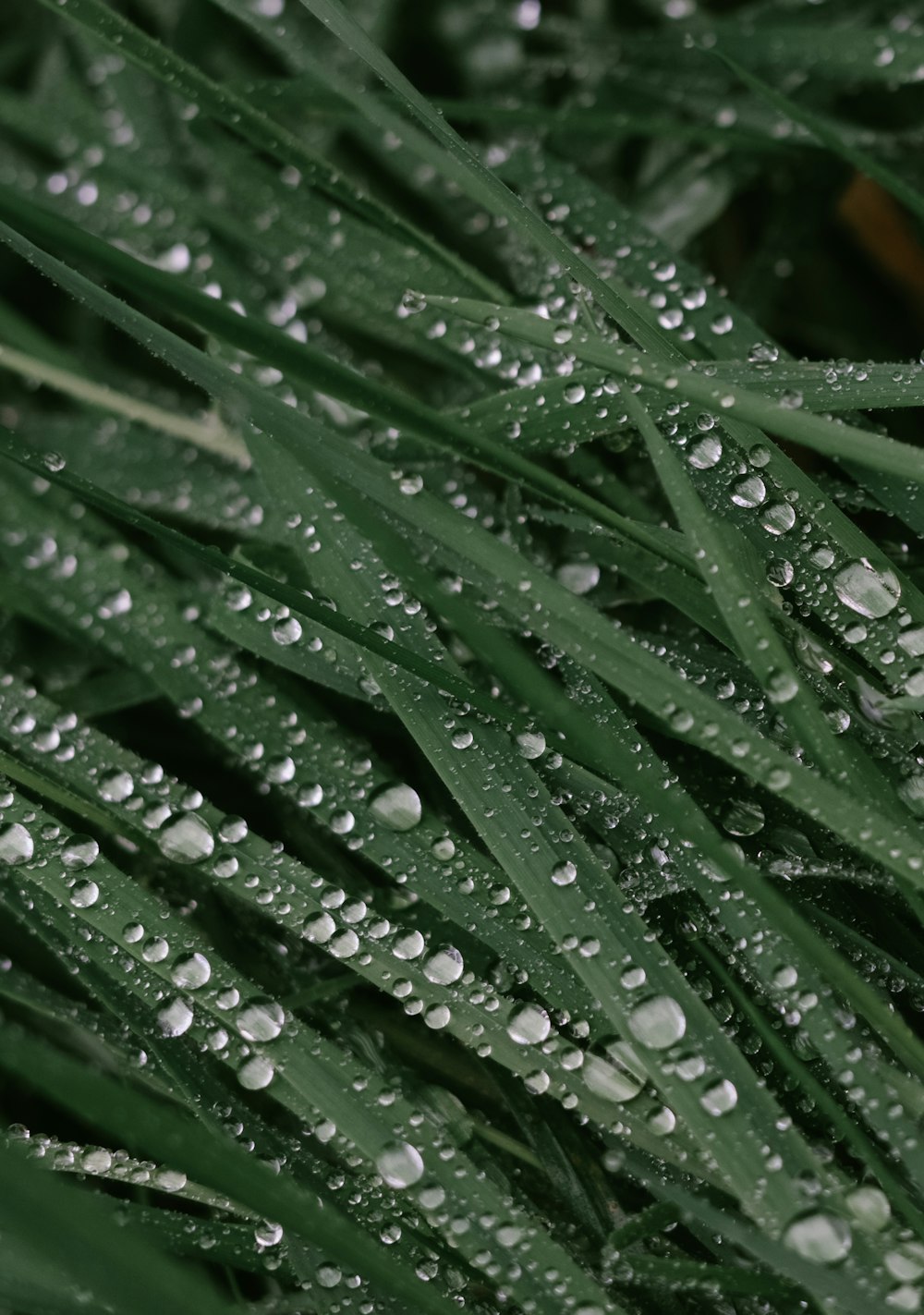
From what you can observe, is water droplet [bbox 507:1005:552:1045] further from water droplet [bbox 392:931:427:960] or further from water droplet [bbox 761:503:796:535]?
water droplet [bbox 761:503:796:535]

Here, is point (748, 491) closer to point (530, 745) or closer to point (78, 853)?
point (530, 745)

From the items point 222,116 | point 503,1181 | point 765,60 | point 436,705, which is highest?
point 765,60

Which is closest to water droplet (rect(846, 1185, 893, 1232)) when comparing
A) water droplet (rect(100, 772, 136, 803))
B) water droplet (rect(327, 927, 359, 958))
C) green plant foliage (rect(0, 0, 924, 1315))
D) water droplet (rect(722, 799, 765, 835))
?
green plant foliage (rect(0, 0, 924, 1315))

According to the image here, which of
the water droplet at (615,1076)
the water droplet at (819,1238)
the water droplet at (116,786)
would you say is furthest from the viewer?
the water droplet at (116,786)

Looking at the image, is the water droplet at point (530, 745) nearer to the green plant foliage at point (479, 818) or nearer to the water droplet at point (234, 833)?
the green plant foliage at point (479, 818)

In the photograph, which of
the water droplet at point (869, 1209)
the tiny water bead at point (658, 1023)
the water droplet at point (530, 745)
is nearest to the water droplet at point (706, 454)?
the water droplet at point (530, 745)

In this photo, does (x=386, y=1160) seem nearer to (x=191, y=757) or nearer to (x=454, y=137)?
(x=191, y=757)

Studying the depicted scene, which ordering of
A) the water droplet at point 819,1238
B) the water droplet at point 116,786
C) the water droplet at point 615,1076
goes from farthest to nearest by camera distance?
the water droplet at point 116,786 < the water droplet at point 615,1076 < the water droplet at point 819,1238

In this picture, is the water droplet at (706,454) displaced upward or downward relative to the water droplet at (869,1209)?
upward

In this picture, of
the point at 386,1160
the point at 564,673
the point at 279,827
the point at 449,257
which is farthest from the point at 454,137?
the point at 386,1160
